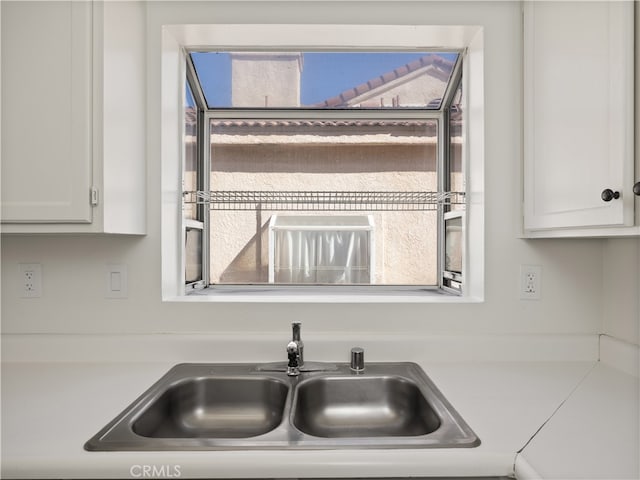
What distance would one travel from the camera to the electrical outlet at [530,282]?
4.65 ft

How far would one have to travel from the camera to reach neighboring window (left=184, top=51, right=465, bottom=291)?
1.76 metres

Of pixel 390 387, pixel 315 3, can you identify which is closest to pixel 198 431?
pixel 390 387

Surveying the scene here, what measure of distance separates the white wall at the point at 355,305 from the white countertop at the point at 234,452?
6.9 inches

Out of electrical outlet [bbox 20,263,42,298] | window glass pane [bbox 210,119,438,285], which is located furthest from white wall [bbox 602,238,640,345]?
electrical outlet [bbox 20,263,42,298]

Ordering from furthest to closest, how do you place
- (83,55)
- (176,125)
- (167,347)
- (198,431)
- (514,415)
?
(176,125)
(167,347)
(198,431)
(83,55)
(514,415)

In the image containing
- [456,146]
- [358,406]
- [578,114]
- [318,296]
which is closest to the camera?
[578,114]

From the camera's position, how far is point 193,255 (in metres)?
1.70

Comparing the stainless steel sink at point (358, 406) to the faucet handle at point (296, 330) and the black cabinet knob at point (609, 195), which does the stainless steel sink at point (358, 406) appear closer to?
the faucet handle at point (296, 330)

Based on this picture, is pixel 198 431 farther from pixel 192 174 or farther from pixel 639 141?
pixel 639 141

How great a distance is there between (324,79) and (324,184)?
44 cm

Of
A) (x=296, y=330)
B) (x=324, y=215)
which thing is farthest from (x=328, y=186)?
(x=296, y=330)

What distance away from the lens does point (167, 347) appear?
1396 mm

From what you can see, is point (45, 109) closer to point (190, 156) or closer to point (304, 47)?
point (190, 156)

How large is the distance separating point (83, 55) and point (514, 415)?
1.45 metres
